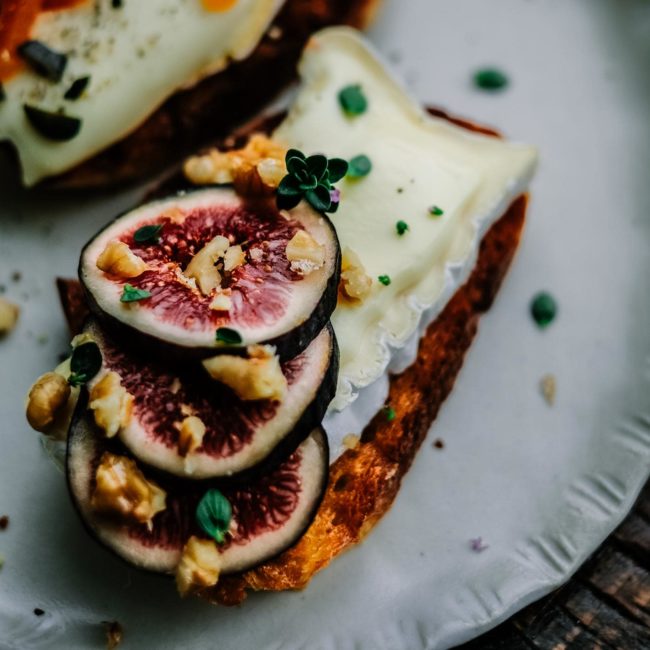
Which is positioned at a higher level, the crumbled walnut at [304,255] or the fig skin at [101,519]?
the crumbled walnut at [304,255]

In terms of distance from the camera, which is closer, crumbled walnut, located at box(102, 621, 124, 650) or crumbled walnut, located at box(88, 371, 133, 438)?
crumbled walnut, located at box(88, 371, 133, 438)

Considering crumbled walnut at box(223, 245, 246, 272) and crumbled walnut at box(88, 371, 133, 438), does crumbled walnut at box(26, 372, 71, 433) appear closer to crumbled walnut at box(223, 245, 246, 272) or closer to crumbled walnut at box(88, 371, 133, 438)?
crumbled walnut at box(88, 371, 133, 438)

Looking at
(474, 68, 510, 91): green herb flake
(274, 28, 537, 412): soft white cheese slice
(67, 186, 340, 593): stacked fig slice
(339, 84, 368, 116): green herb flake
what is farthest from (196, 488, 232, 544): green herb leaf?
(474, 68, 510, 91): green herb flake

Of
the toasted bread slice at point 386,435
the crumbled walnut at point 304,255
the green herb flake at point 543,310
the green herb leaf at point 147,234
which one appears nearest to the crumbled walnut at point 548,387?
the green herb flake at point 543,310

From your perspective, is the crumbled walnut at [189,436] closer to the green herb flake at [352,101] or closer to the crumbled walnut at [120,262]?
the crumbled walnut at [120,262]

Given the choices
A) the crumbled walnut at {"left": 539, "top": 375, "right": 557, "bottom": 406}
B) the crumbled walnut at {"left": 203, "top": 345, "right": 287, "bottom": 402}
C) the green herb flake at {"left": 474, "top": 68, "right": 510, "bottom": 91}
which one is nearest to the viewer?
the crumbled walnut at {"left": 203, "top": 345, "right": 287, "bottom": 402}

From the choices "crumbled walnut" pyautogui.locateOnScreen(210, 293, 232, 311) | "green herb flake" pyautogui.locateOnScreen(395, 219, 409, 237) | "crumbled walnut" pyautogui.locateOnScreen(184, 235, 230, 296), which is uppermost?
"green herb flake" pyautogui.locateOnScreen(395, 219, 409, 237)

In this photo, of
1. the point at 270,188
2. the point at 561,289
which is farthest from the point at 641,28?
the point at 270,188
